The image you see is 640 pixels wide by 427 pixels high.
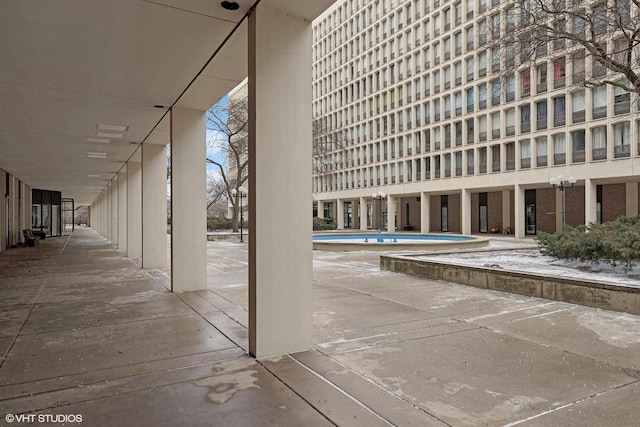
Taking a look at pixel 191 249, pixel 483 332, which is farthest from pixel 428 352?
pixel 191 249

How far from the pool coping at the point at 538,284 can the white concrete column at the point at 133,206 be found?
989 cm

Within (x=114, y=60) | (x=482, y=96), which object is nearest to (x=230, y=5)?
(x=114, y=60)

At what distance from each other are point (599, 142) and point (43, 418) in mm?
29982

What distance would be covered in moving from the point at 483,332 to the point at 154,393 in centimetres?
385

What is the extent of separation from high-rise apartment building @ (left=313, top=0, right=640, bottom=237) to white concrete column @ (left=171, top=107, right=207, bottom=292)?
7.92 meters

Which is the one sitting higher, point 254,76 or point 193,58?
point 193,58

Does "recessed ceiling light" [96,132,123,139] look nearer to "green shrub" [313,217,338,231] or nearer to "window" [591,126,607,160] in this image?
"green shrub" [313,217,338,231]

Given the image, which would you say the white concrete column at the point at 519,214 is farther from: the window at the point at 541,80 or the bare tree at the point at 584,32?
the bare tree at the point at 584,32

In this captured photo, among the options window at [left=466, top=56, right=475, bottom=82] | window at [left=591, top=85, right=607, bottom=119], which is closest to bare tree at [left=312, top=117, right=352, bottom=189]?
window at [left=466, top=56, right=475, bottom=82]

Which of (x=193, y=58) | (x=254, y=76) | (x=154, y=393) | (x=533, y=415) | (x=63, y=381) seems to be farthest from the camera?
(x=193, y=58)

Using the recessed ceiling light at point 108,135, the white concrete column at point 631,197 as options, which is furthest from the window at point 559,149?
the recessed ceiling light at point 108,135

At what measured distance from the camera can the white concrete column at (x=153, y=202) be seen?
1145 centimetres

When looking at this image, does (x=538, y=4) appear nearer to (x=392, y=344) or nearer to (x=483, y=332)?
(x=483, y=332)

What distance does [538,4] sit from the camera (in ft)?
34.0
